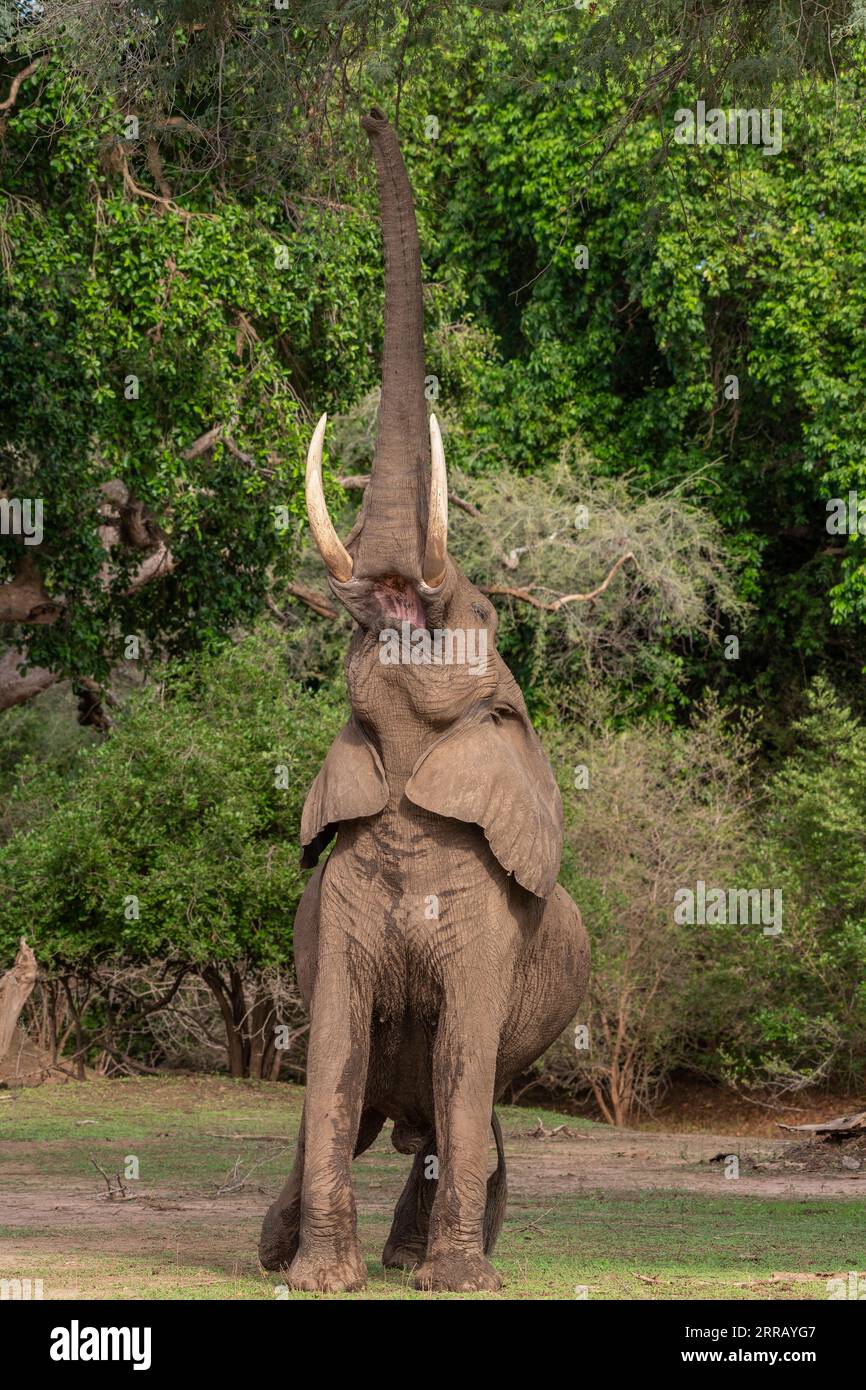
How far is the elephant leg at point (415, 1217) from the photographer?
7.70 meters

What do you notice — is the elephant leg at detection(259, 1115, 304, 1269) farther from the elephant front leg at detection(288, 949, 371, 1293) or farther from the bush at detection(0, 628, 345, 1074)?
the bush at detection(0, 628, 345, 1074)

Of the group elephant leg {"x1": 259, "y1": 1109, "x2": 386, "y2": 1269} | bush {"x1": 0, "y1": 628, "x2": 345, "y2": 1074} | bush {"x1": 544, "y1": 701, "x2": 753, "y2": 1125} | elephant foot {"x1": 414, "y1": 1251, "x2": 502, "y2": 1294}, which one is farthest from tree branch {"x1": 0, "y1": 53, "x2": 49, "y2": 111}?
elephant foot {"x1": 414, "y1": 1251, "x2": 502, "y2": 1294}

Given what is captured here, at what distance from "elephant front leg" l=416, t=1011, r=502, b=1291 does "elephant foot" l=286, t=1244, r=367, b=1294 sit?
23 cm

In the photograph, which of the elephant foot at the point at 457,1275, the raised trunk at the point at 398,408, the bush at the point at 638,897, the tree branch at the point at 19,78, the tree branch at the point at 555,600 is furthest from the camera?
the tree branch at the point at 555,600

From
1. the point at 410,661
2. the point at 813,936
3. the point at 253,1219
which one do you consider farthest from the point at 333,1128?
the point at 813,936

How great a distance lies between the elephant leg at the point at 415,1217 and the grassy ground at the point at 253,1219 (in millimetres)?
214

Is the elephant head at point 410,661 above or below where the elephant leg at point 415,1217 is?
above

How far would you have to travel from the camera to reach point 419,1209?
7.76 meters

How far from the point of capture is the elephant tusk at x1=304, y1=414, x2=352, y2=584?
22.0ft

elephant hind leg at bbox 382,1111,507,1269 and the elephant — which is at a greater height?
the elephant

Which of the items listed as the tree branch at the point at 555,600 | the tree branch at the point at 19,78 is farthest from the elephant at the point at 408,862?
the tree branch at the point at 555,600

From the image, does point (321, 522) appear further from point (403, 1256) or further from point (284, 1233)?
point (403, 1256)

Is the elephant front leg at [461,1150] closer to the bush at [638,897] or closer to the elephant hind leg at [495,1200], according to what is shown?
the elephant hind leg at [495,1200]

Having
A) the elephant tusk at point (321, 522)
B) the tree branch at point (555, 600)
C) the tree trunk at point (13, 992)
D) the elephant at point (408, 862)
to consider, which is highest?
the tree branch at point (555, 600)
